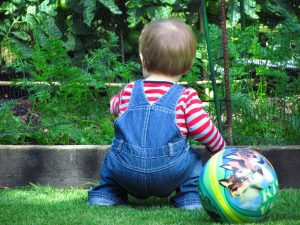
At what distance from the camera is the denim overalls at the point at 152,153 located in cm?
437

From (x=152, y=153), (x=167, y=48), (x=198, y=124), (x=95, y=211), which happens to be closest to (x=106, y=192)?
(x=95, y=211)

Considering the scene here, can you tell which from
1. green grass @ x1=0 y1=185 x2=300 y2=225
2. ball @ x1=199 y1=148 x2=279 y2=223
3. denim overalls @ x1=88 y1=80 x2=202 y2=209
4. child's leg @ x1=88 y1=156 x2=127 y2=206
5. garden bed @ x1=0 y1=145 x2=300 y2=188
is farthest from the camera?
garden bed @ x1=0 y1=145 x2=300 y2=188

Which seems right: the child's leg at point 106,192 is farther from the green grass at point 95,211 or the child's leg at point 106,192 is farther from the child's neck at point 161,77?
the child's neck at point 161,77

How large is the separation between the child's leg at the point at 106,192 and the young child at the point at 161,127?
41 mm

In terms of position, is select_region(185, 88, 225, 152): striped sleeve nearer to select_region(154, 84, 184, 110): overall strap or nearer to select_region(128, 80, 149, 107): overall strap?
select_region(154, 84, 184, 110): overall strap

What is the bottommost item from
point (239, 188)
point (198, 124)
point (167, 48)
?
point (239, 188)

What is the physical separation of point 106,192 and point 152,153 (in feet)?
1.53

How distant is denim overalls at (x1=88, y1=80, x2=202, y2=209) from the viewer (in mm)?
4367

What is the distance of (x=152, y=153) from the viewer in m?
4.36

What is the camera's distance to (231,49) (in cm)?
A: 587

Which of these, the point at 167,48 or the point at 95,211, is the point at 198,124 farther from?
the point at 95,211

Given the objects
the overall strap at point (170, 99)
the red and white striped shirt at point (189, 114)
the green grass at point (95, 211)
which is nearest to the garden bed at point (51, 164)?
the green grass at point (95, 211)

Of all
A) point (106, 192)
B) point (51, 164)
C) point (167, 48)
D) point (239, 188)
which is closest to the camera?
point (239, 188)

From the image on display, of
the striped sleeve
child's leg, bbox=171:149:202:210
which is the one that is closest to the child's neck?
the striped sleeve
